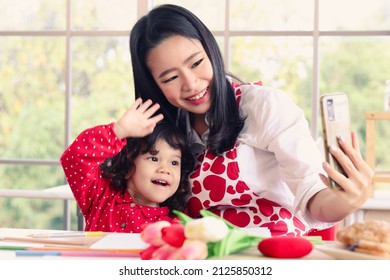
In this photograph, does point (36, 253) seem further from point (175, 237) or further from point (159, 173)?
point (159, 173)

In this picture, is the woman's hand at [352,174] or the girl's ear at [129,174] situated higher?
the woman's hand at [352,174]

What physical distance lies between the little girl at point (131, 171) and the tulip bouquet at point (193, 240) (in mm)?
791

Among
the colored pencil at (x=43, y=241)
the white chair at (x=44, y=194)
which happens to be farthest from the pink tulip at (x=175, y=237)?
the white chair at (x=44, y=194)

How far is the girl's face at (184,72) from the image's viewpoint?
1925 mm

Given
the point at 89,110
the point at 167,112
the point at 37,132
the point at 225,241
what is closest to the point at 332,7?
the point at 89,110

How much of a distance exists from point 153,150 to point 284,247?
2.95 feet

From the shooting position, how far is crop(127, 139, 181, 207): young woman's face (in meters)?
1.98

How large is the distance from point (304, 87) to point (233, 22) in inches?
22.2

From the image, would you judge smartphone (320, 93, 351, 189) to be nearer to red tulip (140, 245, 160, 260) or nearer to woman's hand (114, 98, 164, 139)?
red tulip (140, 245, 160, 260)

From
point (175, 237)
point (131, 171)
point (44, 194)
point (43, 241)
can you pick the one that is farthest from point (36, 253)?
point (44, 194)

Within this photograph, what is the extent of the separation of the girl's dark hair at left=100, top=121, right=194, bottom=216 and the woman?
0.10 feet

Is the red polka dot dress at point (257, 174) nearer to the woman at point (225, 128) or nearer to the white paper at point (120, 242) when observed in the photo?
the woman at point (225, 128)
